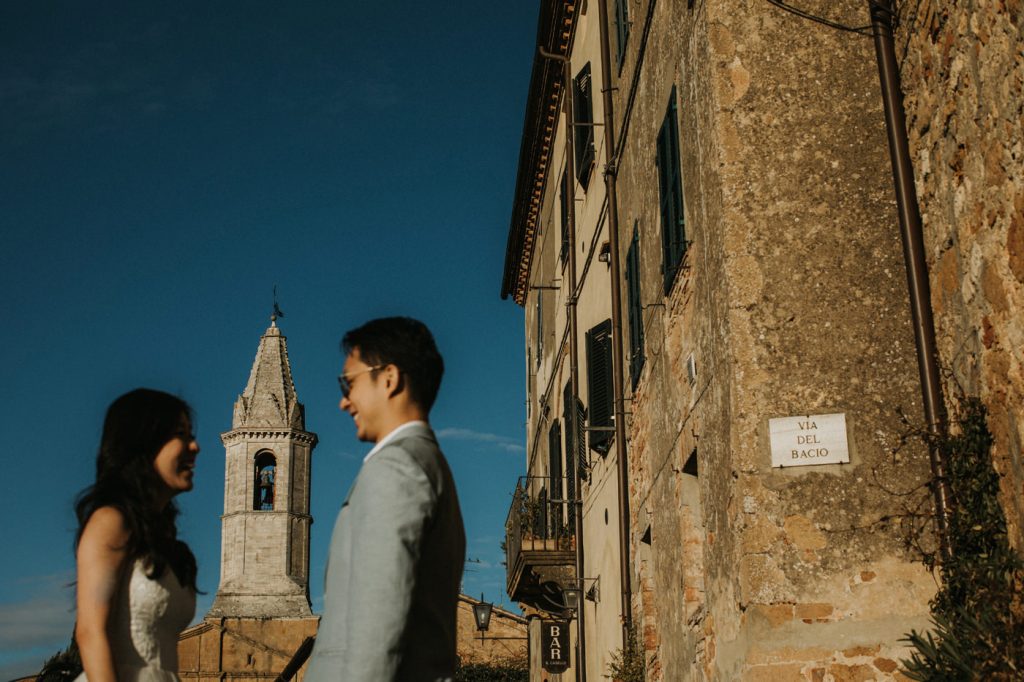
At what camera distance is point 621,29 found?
40.8ft

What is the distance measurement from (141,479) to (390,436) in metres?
0.90

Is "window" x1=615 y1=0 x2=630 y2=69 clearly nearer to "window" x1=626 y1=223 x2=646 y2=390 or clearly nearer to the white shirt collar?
"window" x1=626 y1=223 x2=646 y2=390

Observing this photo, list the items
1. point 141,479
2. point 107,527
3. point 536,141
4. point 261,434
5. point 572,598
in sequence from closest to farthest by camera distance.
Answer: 1. point 107,527
2. point 141,479
3. point 572,598
4. point 536,141
5. point 261,434

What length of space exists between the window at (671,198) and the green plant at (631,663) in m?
3.61

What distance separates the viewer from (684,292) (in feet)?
28.9

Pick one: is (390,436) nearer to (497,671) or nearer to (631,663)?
(631,663)

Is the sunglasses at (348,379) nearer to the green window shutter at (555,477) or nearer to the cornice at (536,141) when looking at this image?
the green window shutter at (555,477)

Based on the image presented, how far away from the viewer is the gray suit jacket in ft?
8.97

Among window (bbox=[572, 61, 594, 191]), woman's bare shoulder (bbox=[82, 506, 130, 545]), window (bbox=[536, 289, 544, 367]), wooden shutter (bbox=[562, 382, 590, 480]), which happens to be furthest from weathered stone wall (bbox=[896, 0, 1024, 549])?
window (bbox=[536, 289, 544, 367])

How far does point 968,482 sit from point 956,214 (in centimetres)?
140

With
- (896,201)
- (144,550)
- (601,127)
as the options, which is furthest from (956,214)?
(601,127)

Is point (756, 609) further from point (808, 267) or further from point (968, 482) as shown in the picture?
point (808, 267)

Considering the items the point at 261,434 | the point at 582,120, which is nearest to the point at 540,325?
the point at 582,120

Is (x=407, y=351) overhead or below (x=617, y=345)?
below
